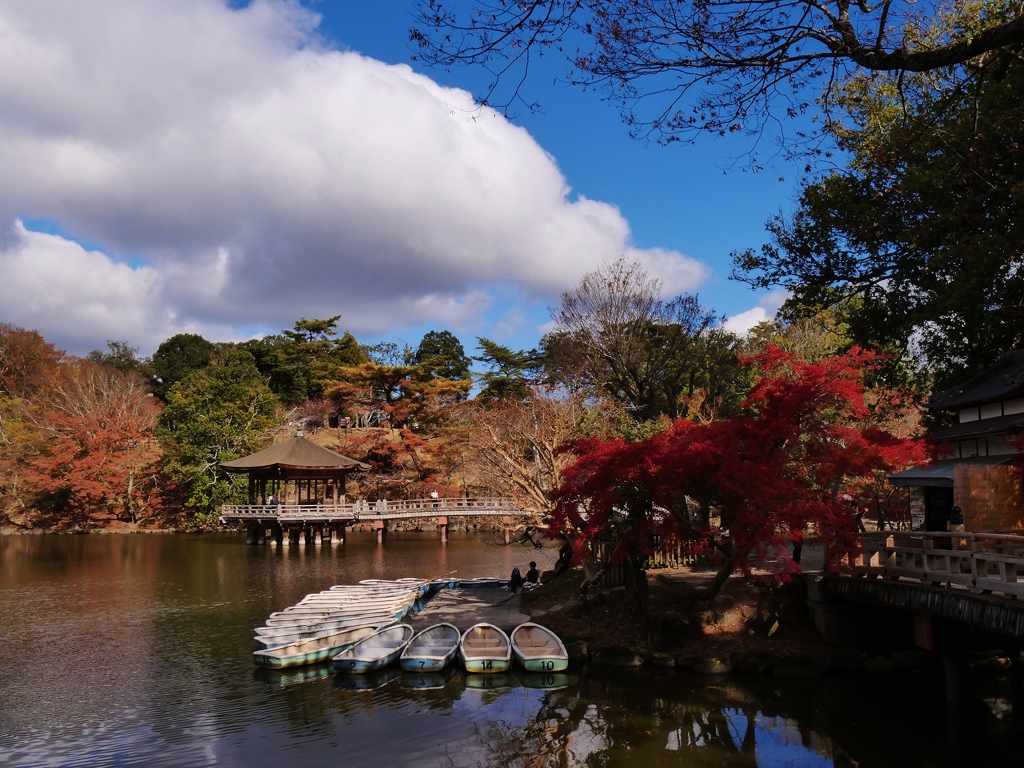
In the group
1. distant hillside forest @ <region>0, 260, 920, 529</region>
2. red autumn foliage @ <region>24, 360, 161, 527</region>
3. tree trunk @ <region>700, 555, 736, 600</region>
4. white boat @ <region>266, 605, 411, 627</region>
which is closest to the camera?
tree trunk @ <region>700, 555, 736, 600</region>

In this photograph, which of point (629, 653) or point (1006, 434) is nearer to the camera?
point (1006, 434)

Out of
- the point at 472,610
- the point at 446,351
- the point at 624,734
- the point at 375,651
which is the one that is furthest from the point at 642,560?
the point at 446,351

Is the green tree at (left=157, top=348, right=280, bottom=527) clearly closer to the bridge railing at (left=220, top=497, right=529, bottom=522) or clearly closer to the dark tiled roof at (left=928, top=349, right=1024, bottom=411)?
the bridge railing at (left=220, top=497, right=529, bottom=522)

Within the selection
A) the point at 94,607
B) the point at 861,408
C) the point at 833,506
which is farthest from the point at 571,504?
the point at 94,607

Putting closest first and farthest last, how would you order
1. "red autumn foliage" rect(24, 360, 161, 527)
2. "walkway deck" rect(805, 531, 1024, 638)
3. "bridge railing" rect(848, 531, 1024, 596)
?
"walkway deck" rect(805, 531, 1024, 638)
"bridge railing" rect(848, 531, 1024, 596)
"red autumn foliage" rect(24, 360, 161, 527)

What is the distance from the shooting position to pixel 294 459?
35875 millimetres

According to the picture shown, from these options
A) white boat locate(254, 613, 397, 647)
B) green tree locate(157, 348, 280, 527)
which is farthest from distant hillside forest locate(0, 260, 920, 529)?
white boat locate(254, 613, 397, 647)

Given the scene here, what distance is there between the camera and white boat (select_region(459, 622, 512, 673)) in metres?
13.2

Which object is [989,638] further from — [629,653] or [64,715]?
[64,715]

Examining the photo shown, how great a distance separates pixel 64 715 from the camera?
1119 cm

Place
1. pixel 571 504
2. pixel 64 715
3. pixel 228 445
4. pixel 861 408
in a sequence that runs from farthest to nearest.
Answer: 1. pixel 228 445
2. pixel 571 504
3. pixel 861 408
4. pixel 64 715

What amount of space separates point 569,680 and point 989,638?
7.38m

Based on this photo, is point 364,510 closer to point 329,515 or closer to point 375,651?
point 329,515

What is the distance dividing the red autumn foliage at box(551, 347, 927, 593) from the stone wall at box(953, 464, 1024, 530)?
820 millimetres
